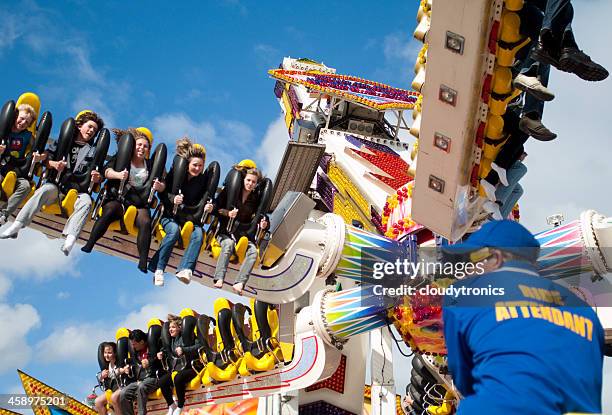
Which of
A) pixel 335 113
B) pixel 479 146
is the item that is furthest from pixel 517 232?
pixel 335 113

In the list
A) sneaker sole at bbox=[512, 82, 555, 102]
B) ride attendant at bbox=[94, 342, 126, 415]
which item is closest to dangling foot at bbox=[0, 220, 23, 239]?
ride attendant at bbox=[94, 342, 126, 415]

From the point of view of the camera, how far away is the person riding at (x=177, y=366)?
38.6 feet

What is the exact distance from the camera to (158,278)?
8.30 m

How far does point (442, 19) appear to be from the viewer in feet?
18.8

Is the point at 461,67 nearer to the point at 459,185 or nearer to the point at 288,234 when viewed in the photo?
the point at 459,185

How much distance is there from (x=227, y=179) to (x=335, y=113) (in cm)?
959

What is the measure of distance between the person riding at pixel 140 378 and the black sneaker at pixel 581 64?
335 inches

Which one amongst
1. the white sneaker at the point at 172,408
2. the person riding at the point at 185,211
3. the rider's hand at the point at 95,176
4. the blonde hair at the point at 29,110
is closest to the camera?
the blonde hair at the point at 29,110

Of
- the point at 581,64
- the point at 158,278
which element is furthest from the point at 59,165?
the point at 581,64

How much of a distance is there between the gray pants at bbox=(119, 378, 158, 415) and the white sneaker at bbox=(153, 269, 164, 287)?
4.08m

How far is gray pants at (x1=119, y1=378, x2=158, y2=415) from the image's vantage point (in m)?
11.8

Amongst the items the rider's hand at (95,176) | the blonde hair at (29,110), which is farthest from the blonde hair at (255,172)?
the blonde hair at (29,110)

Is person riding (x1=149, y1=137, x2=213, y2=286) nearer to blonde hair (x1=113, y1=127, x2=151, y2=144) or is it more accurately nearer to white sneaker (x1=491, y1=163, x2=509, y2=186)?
blonde hair (x1=113, y1=127, x2=151, y2=144)

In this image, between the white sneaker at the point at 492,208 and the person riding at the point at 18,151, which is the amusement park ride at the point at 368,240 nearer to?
the white sneaker at the point at 492,208
